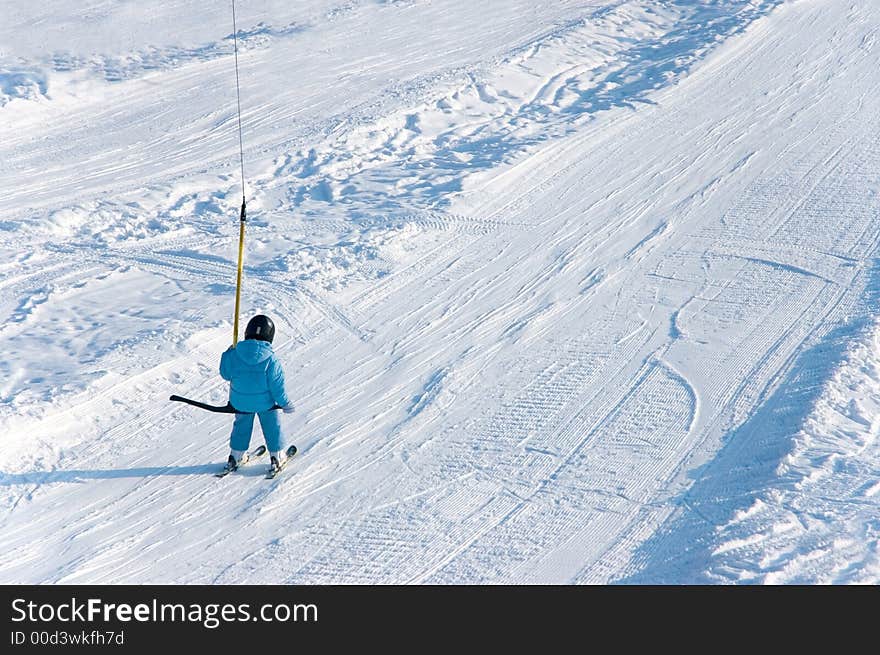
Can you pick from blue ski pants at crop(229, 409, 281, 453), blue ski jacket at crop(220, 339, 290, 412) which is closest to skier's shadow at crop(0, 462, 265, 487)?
blue ski pants at crop(229, 409, 281, 453)

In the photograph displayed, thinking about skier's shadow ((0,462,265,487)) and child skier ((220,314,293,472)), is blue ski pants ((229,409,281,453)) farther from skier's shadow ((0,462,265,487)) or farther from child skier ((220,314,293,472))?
skier's shadow ((0,462,265,487))

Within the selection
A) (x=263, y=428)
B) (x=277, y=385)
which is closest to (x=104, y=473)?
(x=263, y=428)

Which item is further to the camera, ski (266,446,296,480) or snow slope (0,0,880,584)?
ski (266,446,296,480)

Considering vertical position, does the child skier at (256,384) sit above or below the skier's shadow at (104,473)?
above

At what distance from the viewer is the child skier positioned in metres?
7.16

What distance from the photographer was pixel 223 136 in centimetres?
1403

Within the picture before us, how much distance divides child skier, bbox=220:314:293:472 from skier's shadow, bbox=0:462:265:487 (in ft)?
1.04

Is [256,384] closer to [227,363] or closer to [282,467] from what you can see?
[227,363]

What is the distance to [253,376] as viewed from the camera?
7.18 m

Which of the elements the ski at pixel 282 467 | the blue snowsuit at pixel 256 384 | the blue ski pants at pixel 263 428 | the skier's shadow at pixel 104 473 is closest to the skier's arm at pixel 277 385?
the blue snowsuit at pixel 256 384

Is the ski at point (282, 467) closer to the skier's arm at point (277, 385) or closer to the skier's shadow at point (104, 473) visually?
the skier's shadow at point (104, 473)

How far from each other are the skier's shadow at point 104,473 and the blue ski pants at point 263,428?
0.82 ft

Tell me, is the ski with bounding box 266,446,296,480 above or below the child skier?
below

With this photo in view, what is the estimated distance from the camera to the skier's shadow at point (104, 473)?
291 inches
